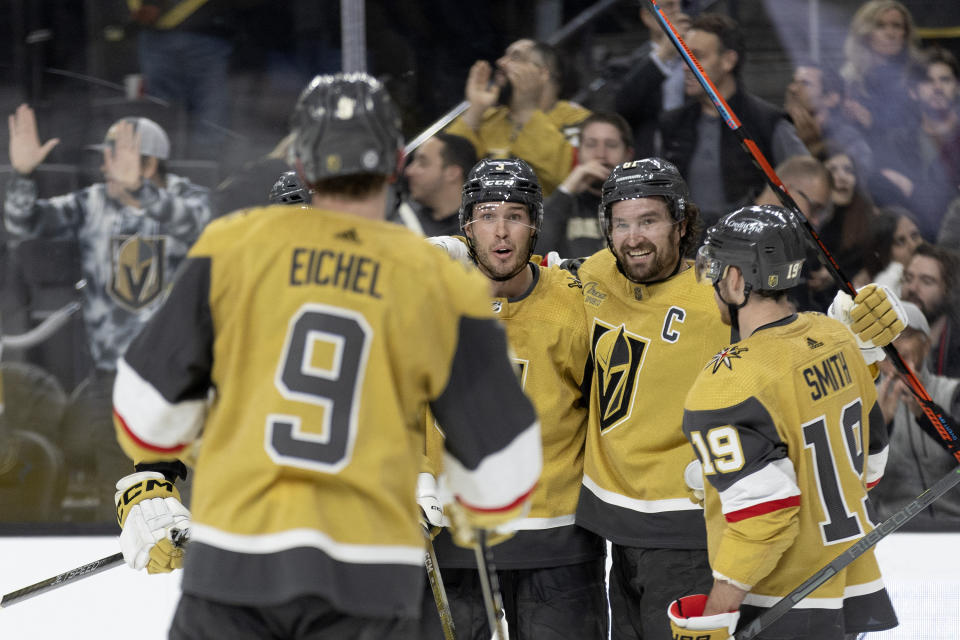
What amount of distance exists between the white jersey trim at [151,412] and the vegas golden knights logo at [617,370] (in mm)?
1133

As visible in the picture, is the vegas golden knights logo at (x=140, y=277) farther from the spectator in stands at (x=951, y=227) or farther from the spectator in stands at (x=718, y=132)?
the spectator in stands at (x=951, y=227)

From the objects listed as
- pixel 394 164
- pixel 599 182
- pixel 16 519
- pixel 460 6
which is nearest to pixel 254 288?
pixel 394 164

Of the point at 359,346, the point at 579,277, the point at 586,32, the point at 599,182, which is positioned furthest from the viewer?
the point at 586,32

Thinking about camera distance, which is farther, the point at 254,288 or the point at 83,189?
the point at 83,189

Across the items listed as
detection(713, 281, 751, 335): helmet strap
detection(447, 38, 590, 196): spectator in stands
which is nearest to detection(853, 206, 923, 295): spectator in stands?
detection(447, 38, 590, 196): spectator in stands

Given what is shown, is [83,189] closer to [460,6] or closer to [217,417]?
[460,6]

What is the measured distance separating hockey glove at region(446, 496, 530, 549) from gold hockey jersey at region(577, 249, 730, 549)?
2.94ft

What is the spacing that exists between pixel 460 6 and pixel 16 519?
2.47m

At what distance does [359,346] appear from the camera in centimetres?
131

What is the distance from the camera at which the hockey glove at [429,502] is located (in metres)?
2.19

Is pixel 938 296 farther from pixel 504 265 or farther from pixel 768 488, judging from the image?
pixel 768 488

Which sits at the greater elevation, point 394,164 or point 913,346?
point 394,164

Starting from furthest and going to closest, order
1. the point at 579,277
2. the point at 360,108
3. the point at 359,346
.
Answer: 1. the point at 579,277
2. the point at 360,108
3. the point at 359,346

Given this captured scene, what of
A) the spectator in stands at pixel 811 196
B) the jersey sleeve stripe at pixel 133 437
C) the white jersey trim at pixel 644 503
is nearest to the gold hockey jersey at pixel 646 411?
the white jersey trim at pixel 644 503
